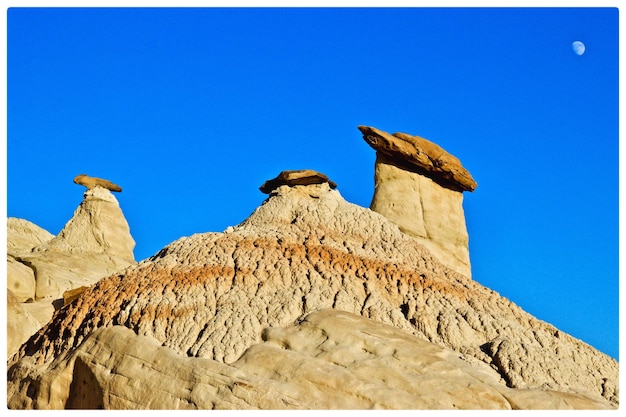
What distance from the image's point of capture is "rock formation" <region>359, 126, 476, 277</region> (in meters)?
27.4

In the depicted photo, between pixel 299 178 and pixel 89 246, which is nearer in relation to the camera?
pixel 299 178

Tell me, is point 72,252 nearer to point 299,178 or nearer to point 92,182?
point 92,182

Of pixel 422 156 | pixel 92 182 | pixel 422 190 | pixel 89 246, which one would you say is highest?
pixel 92 182

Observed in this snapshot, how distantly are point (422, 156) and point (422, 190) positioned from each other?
0.95m

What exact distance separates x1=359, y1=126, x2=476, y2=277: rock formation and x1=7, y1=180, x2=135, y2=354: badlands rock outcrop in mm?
11219

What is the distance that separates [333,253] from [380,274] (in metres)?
1.13

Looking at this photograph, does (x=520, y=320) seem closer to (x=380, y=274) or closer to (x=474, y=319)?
(x=474, y=319)

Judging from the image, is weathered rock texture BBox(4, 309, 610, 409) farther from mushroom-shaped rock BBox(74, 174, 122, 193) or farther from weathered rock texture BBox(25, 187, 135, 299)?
mushroom-shaped rock BBox(74, 174, 122, 193)

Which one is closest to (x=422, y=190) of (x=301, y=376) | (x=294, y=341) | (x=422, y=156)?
(x=422, y=156)

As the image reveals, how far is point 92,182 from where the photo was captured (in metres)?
47.4

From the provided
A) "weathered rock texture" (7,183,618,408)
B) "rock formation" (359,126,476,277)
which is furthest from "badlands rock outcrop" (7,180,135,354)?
"weathered rock texture" (7,183,618,408)
